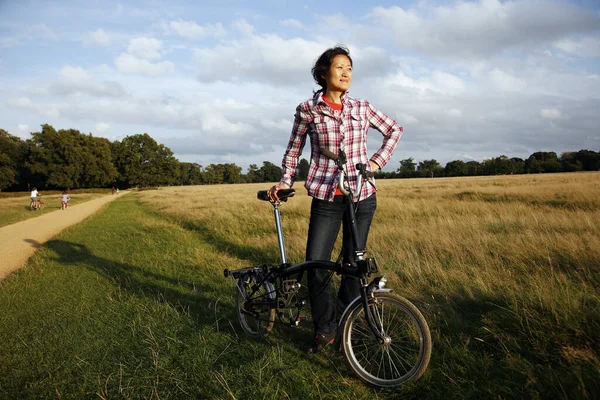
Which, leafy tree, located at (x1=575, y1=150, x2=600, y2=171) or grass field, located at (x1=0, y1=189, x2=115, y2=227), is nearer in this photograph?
grass field, located at (x1=0, y1=189, x2=115, y2=227)

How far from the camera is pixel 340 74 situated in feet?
9.79

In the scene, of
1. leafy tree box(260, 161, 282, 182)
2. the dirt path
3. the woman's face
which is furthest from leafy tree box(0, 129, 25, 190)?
leafy tree box(260, 161, 282, 182)

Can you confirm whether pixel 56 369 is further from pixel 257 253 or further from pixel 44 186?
pixel 44 186

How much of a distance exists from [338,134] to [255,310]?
6.23ft

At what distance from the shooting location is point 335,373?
2.91 metres

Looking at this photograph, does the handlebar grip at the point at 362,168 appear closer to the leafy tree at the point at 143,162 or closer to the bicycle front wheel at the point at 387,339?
the bicycle front wheel at the point at 387,339

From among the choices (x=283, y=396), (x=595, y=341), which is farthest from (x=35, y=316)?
(x=595, y=341)

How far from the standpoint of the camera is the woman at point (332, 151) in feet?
9.89

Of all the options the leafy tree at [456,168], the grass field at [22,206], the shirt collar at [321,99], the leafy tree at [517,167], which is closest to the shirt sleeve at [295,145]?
the shirt collar at [321,99]

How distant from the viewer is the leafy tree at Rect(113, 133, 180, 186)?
Answer: 83.9m

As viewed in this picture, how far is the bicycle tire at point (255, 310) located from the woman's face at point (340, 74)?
1911 mm

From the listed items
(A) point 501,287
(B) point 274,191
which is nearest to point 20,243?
(B) point 274,191

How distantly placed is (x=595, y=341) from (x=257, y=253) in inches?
229

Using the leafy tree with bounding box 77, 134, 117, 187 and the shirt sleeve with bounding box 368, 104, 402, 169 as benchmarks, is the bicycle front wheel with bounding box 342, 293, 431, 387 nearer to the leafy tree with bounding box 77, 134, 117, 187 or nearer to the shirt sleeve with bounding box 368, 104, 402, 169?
the shirt sleeve with bounding box 368, 104, 402, 169
